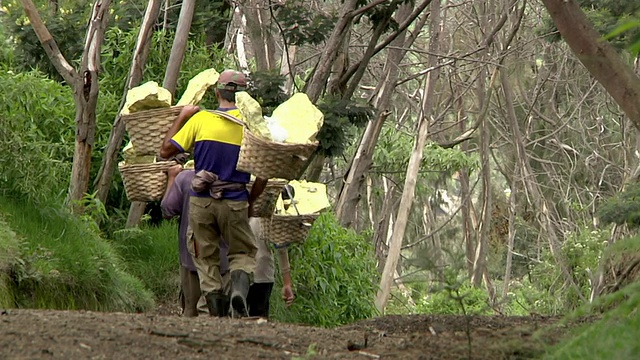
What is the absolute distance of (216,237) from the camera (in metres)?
9.09

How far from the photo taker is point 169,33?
50.2 feet

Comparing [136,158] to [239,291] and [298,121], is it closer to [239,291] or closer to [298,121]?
[239,291]

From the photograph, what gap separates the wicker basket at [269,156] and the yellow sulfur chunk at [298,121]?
0.32ft

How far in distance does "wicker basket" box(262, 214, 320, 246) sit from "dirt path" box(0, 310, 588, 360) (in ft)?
9.99

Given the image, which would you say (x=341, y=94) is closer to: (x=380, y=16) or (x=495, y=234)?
(x=380, y=16)

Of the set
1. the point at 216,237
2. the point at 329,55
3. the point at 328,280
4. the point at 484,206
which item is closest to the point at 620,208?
the point at 328,280

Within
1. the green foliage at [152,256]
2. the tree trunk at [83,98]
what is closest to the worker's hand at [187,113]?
the tree trunk at [83,98]

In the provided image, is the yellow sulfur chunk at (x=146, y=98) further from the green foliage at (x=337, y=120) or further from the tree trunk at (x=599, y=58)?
the green foliage at (x=337, y=120)

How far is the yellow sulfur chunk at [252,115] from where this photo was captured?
26.2ft

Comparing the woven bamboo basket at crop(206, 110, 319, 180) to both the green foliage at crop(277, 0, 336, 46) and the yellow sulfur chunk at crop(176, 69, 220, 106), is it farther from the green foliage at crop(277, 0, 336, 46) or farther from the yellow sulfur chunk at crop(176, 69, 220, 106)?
the green foliage at crop(277, 0, 336, 46)

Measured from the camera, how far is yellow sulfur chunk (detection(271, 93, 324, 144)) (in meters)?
8.20

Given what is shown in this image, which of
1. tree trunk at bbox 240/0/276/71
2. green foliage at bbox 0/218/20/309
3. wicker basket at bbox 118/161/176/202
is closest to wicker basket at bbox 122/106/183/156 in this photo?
wicker basket at bbox 118/161/176/202

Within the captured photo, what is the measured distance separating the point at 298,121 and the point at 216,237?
4.50 feet

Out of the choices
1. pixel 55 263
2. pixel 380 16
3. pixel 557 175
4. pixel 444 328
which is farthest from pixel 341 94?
pixel 557 175
